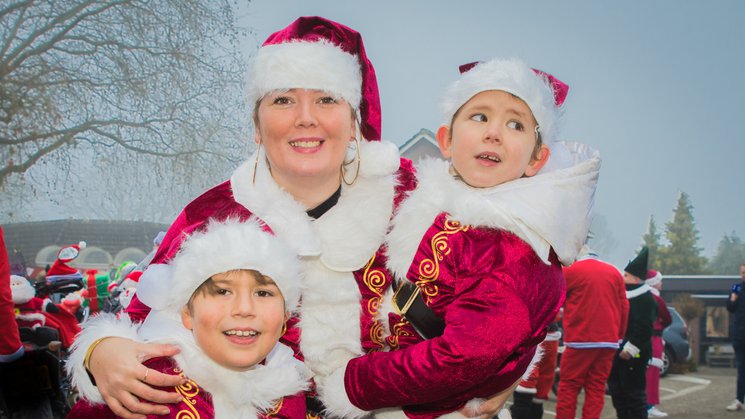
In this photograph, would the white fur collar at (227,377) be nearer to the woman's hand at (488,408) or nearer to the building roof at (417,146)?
the woman's hand at (488,408)

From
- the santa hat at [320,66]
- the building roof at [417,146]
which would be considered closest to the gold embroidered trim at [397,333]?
the santa hat at [320,66]

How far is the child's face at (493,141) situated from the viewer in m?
2.05

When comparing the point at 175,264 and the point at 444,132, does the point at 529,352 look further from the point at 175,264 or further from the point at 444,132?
the point at 175,264

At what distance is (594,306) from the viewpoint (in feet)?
21.3

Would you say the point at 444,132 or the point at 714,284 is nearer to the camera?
the point at 444,132

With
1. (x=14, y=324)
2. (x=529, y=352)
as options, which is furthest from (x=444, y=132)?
(x=14, y=324)

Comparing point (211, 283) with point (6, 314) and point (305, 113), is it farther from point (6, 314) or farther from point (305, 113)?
point (6, 314)

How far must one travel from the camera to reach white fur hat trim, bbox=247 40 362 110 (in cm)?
228

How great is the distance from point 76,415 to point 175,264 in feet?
1.90

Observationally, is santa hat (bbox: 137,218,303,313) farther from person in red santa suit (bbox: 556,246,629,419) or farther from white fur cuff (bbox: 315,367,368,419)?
person in red santa suit (bbox: 556,246,629,419)

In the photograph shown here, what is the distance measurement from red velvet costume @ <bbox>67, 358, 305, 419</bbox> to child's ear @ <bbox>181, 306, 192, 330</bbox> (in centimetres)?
13

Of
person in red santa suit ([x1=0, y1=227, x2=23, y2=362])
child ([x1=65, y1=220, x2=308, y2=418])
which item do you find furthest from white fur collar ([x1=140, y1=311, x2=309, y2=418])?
person in red santa suit ([x1=0, y1=227, x2=23, y2=362])

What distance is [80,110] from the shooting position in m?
15.1

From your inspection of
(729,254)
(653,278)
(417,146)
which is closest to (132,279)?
(653,278)
